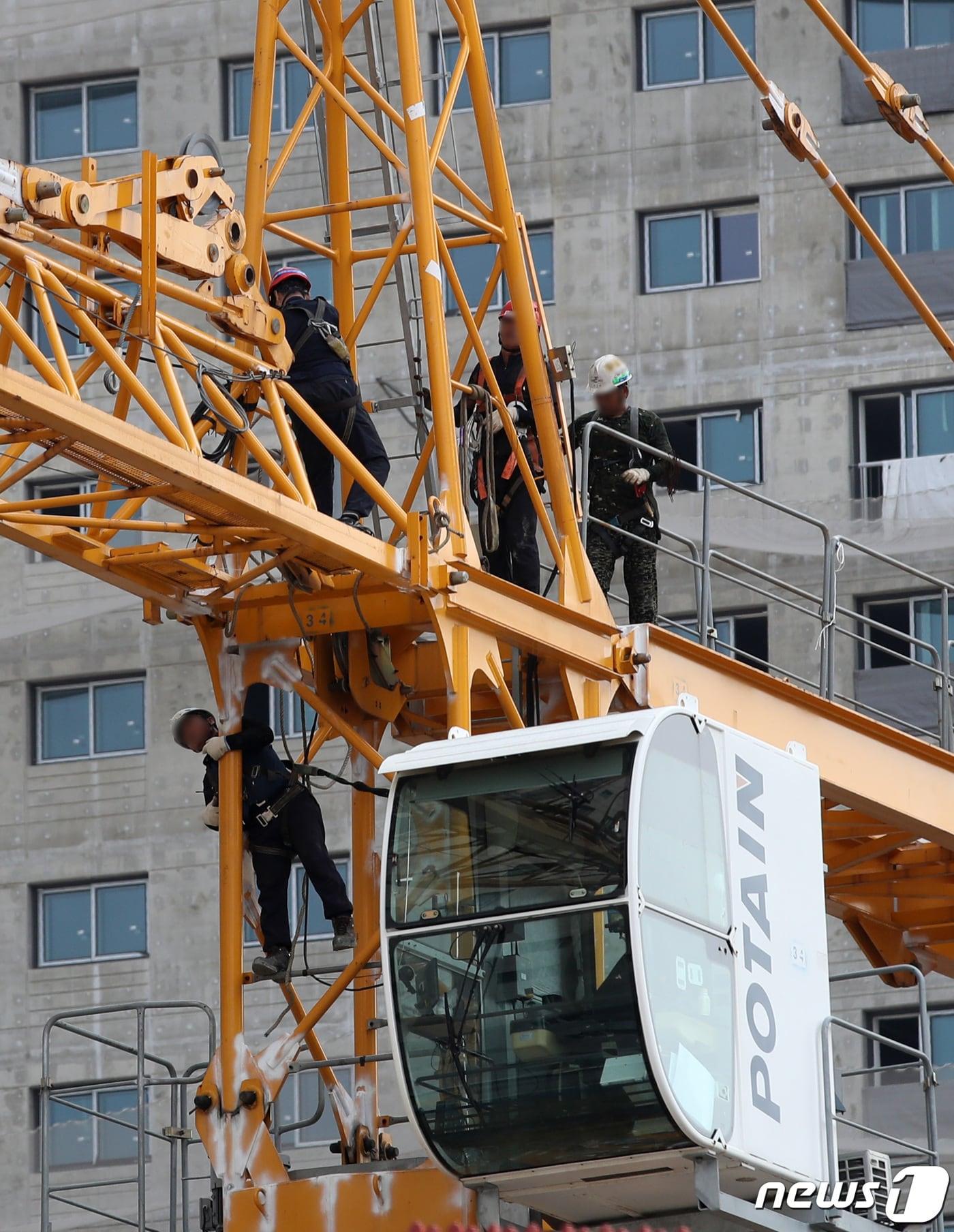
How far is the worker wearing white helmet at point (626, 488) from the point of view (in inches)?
890

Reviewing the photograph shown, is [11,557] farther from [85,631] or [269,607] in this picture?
[269,607]

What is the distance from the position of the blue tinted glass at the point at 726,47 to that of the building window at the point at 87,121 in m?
10.4

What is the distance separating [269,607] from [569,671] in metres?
2.33

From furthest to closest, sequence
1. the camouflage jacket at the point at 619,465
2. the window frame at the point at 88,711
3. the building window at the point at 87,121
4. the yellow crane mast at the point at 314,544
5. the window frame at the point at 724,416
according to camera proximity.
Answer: the building window at the point at 87,121 → the window frame at the point at 88,711 → the window frame at the point at 724,416 → the camouflage jacket at the point at 619,465 → the yellow crane mast at the point at 314,544

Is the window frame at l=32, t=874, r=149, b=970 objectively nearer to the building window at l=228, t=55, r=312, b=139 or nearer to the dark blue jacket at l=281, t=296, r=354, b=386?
the building window at l=228, t=55, r=312, b=139

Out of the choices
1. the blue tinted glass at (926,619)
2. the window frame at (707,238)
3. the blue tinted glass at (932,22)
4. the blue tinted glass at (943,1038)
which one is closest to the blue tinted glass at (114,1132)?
the blue tinted glass at (943,1038)

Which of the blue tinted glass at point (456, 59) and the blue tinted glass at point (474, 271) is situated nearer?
the blue tinted glass at point (474, 271)

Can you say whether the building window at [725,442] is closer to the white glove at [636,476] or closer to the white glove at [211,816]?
the white glove at [636,476]

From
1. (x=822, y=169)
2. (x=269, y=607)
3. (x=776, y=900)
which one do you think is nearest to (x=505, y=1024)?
(x=776, y=900)

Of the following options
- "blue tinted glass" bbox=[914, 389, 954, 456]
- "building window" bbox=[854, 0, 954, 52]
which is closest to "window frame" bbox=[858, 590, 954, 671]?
"blue tinted glass" bbox=[914, 389, 954, 456]

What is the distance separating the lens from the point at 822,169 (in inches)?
1003

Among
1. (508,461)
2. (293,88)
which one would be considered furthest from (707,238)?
(508,461)

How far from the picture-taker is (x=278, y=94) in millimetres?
48688

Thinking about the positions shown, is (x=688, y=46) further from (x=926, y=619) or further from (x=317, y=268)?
(x=926, y=619)
